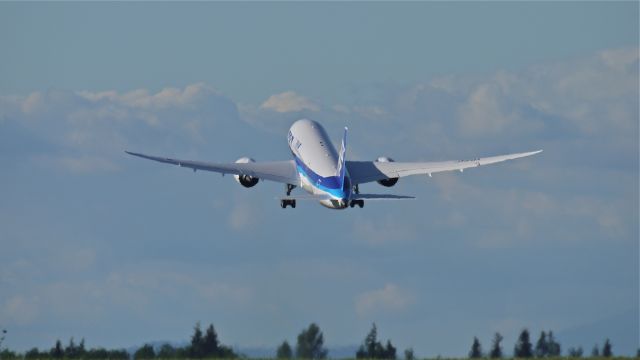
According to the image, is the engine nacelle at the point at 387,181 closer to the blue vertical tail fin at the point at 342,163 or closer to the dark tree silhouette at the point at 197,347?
the blue vertical tail fin at the point at 342,163

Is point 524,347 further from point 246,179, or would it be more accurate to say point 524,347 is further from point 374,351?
point 246,179

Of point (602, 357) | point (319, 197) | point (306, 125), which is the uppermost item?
point (306, 125)

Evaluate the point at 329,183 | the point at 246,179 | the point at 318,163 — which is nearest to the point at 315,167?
the point at 318,163

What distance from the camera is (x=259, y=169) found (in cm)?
16100

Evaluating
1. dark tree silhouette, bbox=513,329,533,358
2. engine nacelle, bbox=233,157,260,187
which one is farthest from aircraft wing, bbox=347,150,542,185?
dark tree silhouette, bbox=513,329,533,358

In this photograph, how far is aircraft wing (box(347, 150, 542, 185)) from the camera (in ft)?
511

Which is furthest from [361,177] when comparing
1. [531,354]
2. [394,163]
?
[531,354]

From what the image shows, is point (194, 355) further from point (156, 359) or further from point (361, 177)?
point (361, 177)

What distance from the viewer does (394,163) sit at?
160 meters

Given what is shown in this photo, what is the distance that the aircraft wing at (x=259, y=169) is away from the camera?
157750 mm

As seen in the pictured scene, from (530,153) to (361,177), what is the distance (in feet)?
51.3

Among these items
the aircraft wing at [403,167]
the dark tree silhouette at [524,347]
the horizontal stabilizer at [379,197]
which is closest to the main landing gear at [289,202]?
the aircraft wing at [403,167]

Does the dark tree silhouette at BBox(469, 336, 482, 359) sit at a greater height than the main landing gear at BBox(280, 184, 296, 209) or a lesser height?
lesser

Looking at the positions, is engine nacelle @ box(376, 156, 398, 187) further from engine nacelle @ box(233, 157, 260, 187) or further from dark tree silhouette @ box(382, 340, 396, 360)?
dark tree silhouette @ box(382, 340, 396, 360)
